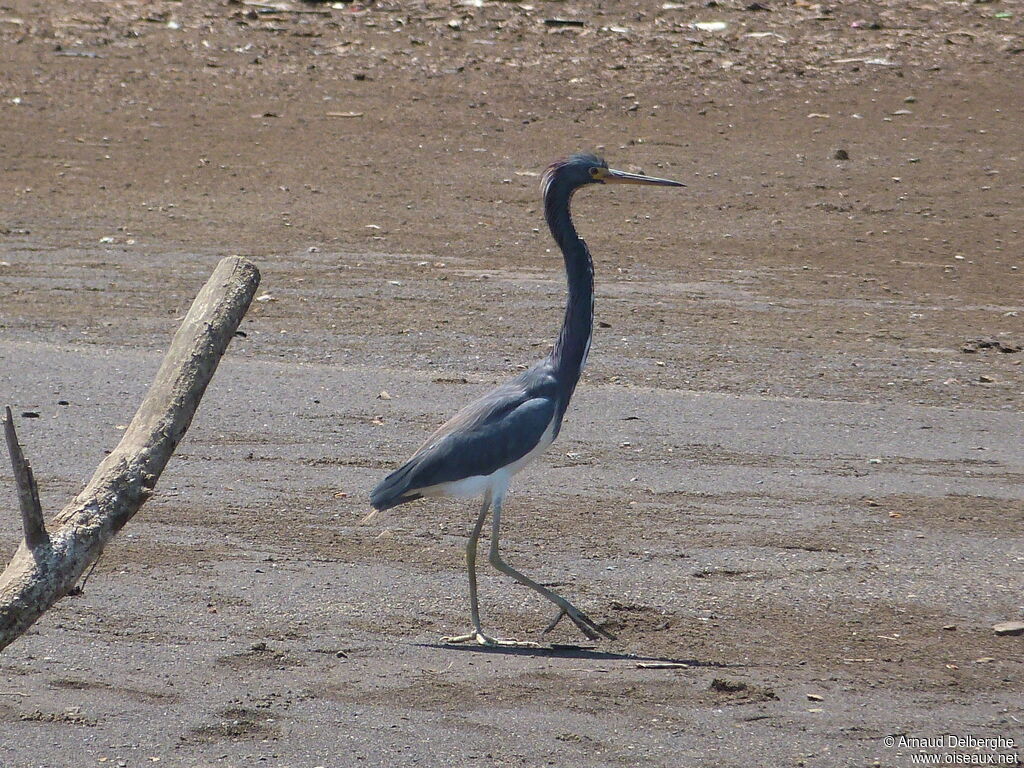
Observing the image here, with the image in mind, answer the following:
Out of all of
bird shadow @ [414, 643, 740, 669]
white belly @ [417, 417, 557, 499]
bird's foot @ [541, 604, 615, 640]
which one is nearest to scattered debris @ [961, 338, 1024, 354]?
white belly @ [417, 417, 557, 499]

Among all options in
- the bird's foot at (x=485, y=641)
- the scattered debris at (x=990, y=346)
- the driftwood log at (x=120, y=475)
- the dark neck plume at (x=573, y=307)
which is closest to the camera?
the driftwood log at (x=120, y=475)

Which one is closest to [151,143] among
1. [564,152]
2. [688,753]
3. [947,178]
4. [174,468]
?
[564,152]

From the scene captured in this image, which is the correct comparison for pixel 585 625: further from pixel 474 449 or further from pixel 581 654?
pixel 474 449

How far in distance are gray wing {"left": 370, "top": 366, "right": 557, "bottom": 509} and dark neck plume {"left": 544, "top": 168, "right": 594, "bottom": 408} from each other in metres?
0.24

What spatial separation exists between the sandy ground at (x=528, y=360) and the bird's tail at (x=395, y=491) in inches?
17.1

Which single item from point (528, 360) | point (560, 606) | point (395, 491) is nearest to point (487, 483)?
point (395, 491)

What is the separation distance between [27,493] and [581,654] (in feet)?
7.89

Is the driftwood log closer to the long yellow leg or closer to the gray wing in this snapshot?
the gray wing

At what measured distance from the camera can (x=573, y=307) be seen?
6414 millimetres

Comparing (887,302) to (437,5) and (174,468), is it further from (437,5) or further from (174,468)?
(437,5)

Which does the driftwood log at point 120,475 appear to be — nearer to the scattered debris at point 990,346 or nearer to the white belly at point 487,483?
the white belly at point 487,483

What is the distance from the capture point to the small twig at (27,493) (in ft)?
13.0

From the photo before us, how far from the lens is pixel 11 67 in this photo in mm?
18078

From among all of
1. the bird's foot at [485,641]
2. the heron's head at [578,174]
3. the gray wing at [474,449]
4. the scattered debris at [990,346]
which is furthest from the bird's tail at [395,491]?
the scattered debris at [990,346]
